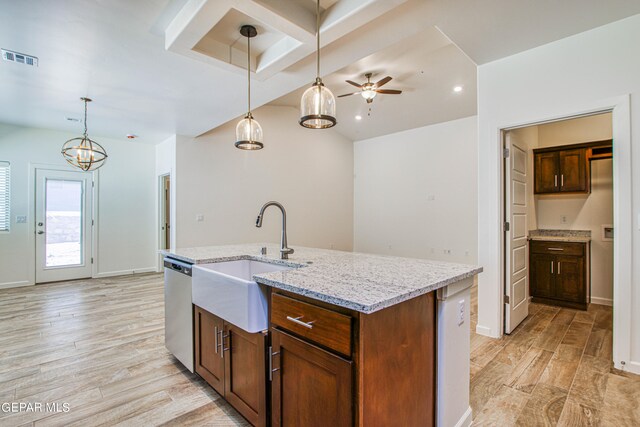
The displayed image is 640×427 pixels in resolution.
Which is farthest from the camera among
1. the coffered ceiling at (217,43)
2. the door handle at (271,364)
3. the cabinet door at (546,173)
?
the cabinet door at (546,173)

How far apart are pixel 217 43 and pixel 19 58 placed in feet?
6.03

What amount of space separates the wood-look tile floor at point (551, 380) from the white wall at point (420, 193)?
3.25 metres

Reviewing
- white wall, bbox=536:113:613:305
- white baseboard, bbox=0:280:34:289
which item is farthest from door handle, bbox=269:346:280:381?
white baseboard, bbox=0:280:34:289

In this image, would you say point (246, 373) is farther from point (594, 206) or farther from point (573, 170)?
point (594, 206)

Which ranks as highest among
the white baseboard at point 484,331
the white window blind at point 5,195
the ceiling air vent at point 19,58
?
the ceiling air vent at point 19,58

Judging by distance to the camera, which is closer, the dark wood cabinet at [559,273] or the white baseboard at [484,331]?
the white baseboard at [484,331]

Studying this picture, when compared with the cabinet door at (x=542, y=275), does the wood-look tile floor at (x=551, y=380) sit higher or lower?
lower

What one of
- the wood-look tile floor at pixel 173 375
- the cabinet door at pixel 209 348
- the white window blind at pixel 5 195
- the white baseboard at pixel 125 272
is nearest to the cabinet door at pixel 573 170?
the wood-look tile floor at pixel 173 375

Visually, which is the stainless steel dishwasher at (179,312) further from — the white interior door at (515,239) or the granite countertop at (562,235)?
the granite countertop at (562,235)

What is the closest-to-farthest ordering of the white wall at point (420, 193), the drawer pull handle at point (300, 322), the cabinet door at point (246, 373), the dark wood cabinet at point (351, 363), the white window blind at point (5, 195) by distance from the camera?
the dark wood cabinet at point (351, 363) < the drawer pull handle at point (300, 322) < the cabinet door at point (246, 373) < the white window blind at point (5, 195) < the white wall at point (420, 193)

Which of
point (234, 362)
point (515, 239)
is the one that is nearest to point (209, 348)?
point (234, 362)

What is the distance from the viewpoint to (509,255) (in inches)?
121

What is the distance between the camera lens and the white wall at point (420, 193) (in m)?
6.20

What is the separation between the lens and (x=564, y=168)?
13.6 ft
